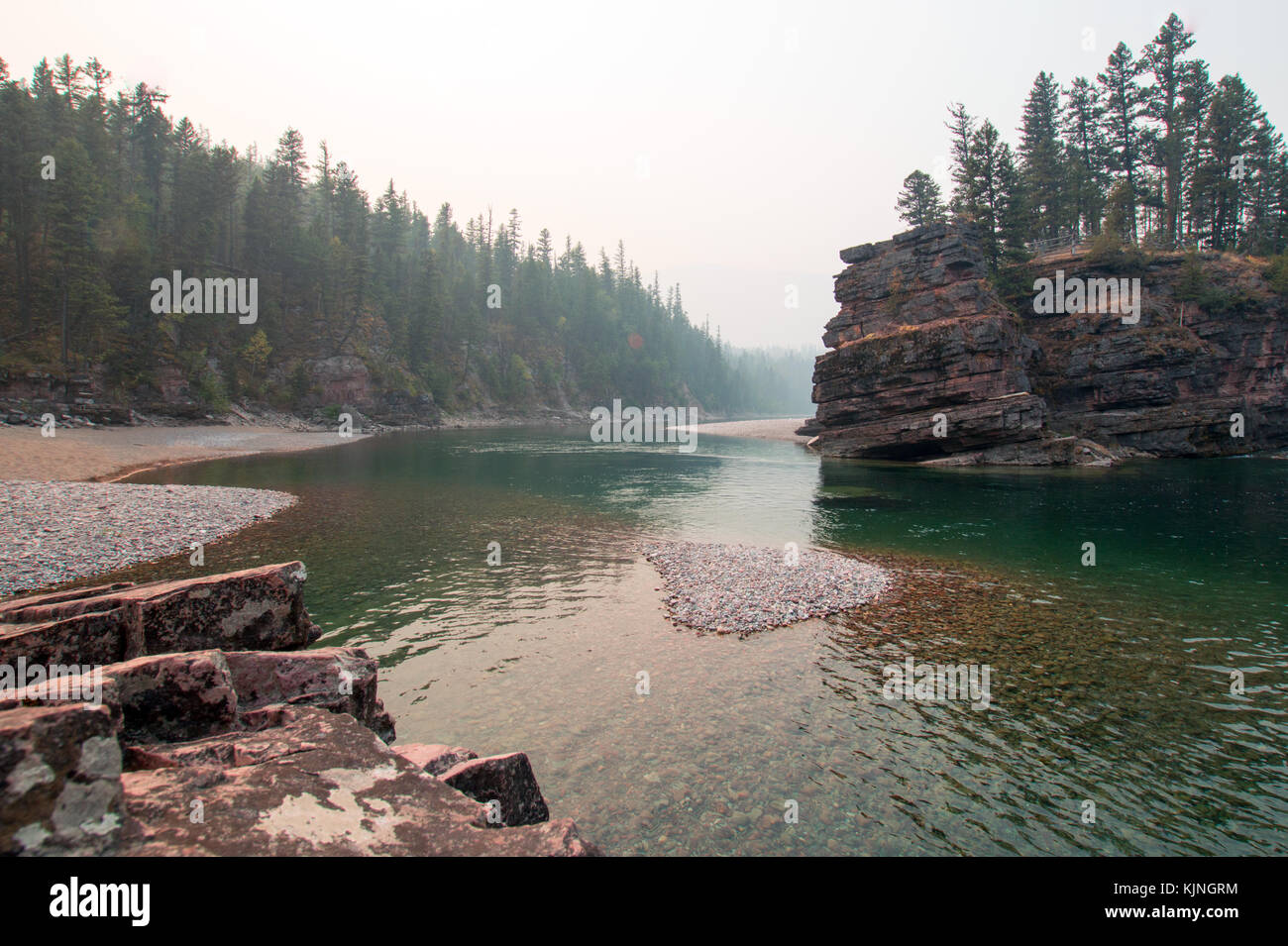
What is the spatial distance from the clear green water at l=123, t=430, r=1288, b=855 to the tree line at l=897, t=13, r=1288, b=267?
49779 millimetres

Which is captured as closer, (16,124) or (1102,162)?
Answer: (16,124)

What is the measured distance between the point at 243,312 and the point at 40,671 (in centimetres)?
9673

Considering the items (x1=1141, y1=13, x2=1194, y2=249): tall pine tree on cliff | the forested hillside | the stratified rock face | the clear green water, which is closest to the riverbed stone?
the clear green water

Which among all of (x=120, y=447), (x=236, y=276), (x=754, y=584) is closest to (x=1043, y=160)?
(x=754, y=584)

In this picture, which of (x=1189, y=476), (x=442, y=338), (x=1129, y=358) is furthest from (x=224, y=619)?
(x=442, y=338)

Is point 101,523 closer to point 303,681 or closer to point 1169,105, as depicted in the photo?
point 303,681

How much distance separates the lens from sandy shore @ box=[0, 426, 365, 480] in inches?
1286

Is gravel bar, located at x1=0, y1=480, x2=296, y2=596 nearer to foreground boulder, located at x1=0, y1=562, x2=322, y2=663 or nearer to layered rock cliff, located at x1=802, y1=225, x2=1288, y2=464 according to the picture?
foreground boulder, located at x1=0, y1=562, x2=322, y2=663

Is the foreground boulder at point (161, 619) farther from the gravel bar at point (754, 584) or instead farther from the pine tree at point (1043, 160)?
the pine tree at point (1043, 160)

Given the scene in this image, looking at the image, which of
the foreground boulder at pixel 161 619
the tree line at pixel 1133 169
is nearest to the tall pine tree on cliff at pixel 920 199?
the tree line at pixel 1133 169

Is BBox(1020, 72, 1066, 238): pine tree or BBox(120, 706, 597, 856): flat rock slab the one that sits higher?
BBox(1020, 72, 1066, 238): pine tree

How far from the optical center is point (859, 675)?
12.7 m

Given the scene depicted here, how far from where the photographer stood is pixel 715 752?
9828 millimetres
